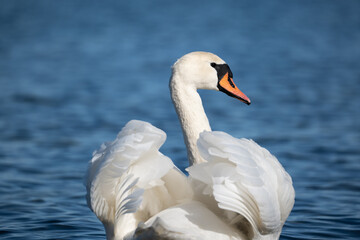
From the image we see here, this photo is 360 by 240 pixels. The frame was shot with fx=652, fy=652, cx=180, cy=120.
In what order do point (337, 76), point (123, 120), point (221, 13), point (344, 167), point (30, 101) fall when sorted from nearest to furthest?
point (344, 167) < point (123, 120) < point (30, 101) < point (337, 76) < point (221, 13)

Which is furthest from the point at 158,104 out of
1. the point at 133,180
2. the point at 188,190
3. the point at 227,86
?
the point at 133,180

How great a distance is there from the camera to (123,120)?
10.8m

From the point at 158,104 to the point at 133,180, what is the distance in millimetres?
8381

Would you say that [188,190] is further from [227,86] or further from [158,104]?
[158,104]

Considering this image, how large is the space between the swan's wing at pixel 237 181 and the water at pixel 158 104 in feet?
5.87

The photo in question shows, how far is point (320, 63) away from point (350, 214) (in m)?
11.6

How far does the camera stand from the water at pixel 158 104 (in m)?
6.46

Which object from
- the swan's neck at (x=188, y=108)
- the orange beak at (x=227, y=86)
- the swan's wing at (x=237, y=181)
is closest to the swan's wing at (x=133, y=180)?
the swan's wing at (x=237, y=181)

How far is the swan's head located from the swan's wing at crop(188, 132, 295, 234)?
1029 mm

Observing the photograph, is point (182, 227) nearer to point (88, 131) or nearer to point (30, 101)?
point (88, 131)

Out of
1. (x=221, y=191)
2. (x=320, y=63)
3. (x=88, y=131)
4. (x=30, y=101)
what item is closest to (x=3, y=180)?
(x=88, y=131)

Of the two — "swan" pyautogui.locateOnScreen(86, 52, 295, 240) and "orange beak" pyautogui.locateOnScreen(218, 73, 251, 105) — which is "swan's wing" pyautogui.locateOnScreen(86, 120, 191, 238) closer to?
"swan" pyautogui.locateOnScreen(86, 52, 295, 240)

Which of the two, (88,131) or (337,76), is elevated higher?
(337,76)

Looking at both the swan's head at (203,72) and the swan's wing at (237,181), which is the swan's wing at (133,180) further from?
the swan's head at (203,72)
